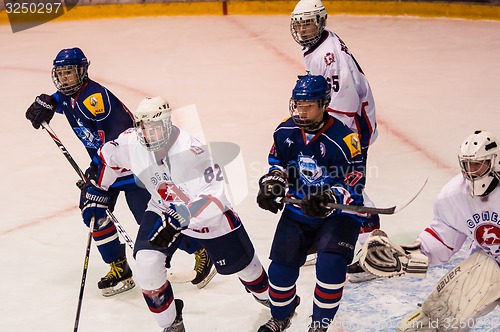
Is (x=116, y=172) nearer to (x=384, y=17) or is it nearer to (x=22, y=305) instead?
(x=22, y=305)

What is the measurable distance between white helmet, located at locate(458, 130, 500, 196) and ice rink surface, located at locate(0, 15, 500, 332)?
76 cm

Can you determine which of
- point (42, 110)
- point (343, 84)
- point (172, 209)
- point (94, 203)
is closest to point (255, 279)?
point (172, 209)

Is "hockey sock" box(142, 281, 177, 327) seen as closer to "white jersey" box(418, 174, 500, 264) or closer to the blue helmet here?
the blue helmet

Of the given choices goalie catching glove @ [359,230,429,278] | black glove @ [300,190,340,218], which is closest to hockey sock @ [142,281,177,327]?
black glove @ [300,190,340,218]

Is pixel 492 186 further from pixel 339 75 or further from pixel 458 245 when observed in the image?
pixel 339 75

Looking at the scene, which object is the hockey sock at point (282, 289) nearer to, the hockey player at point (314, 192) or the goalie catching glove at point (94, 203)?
the hockey player at point (314, 192)

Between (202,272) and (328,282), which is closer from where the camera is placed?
(328,282)

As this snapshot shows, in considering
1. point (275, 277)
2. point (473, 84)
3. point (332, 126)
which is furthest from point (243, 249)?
point (473, 84)

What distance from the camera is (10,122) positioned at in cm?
651

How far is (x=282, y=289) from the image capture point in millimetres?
3539

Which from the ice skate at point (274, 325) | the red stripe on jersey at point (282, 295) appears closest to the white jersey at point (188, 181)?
the red stripe on jersey at point (282, 295)

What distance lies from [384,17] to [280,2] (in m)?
→ 1.09

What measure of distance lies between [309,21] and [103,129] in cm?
110

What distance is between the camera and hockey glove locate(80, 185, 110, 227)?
4.06 metres
